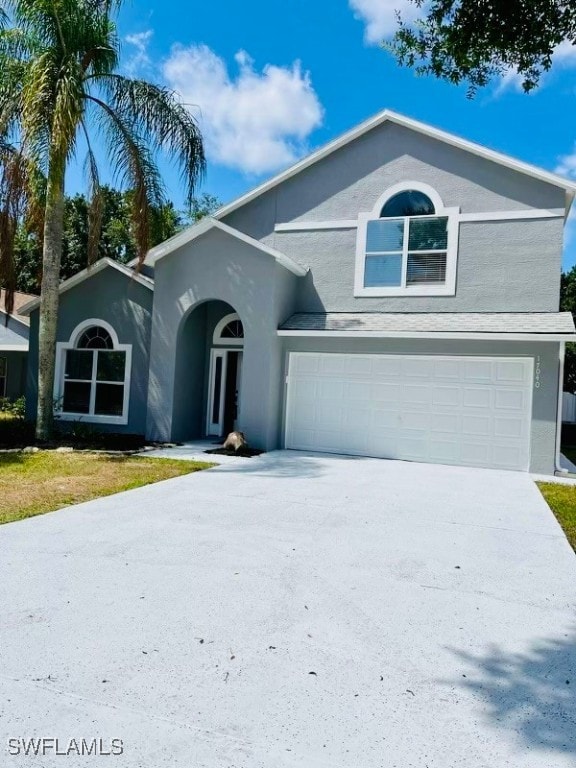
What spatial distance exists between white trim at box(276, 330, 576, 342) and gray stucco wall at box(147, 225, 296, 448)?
76cm

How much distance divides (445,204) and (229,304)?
6.01m

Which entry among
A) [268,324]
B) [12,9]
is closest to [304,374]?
[268,324]

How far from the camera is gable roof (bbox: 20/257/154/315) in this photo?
1448 cm

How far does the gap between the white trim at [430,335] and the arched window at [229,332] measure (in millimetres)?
2245

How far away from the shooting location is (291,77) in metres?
15.2

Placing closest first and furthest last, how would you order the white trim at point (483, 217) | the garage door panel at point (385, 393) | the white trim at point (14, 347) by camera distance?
the white trim at point (483, 217)
the garage door panel at point (385, 393)
the white trim at point (14, 347)

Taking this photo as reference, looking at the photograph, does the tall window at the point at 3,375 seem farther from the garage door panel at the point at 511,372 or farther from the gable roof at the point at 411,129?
the garage door panel at the point at 511,372

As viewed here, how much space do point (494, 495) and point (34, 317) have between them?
1343 centimetres

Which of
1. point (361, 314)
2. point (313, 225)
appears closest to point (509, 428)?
point (361, 314)

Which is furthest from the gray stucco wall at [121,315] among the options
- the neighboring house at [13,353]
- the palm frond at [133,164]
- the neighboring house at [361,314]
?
the neighboring house at [13,353]

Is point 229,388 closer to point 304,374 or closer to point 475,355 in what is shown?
point 304,374

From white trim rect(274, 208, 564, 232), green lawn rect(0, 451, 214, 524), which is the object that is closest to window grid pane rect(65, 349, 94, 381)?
green lawn rect(0, 451, 214, 524)

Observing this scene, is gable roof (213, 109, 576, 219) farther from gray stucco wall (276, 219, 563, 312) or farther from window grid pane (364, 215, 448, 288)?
window grid pane (364, 215, 448, 288)

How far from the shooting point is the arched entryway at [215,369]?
587 inches
